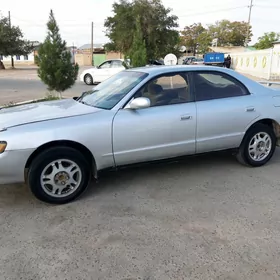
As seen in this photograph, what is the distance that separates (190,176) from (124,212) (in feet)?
4.44

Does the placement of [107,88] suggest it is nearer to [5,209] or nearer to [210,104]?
[210,104]

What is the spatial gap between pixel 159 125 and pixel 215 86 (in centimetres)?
113

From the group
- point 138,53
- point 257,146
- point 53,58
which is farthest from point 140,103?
point 138,53

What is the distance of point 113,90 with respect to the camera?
13.9ft

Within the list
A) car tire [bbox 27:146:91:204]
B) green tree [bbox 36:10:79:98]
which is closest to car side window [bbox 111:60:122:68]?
green tree [bbox 36:10:79:98]

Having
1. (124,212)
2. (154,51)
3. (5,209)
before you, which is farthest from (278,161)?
(154,51)

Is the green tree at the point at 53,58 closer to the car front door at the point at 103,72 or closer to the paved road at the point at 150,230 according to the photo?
the paved road at the point at 150,230

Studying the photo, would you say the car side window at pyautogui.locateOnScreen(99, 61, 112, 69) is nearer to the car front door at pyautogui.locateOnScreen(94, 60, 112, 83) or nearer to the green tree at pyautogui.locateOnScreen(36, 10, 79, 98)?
the car front door at pyautogui.locateOnScreen(94, 60, 112, 83)

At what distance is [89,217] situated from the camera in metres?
3.31

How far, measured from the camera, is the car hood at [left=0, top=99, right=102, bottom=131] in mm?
3498

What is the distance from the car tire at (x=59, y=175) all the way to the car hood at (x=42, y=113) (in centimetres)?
43

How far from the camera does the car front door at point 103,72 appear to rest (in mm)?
17938

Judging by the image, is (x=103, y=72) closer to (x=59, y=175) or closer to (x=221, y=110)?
(x=221, y=110)

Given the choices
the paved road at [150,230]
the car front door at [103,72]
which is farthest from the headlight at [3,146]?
the car front door at [103,72]
